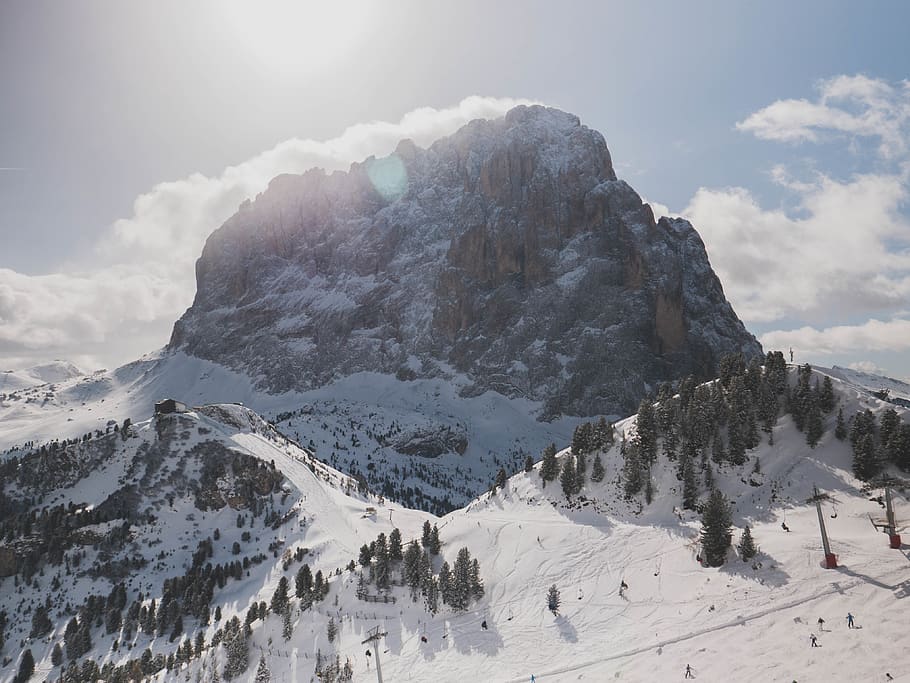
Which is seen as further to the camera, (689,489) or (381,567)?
(381,567)

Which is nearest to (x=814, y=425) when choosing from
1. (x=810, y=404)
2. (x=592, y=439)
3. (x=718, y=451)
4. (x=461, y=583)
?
(x=810, y=404)

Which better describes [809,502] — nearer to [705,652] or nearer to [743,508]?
[743,508]

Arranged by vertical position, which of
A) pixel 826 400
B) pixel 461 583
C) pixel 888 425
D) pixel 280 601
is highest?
pixel 826 400

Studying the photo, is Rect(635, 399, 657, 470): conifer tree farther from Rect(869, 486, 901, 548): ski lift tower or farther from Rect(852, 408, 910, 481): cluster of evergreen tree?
Rect(869, 486, 901, 548): ski lift tower

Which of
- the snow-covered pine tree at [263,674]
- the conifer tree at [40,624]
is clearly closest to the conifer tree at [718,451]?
the snow-covered pine tree at [263,674]

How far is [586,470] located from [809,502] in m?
27.0

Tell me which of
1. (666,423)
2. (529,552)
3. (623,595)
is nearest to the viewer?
(623,595)

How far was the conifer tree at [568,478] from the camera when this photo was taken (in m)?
75.7

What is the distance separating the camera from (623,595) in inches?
1991

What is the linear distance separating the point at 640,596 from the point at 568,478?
27.5m

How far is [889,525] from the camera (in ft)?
152

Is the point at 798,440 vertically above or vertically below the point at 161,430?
below

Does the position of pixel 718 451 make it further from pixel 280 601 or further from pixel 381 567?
pixel 280 601

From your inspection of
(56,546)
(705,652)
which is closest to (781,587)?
(705,652)
